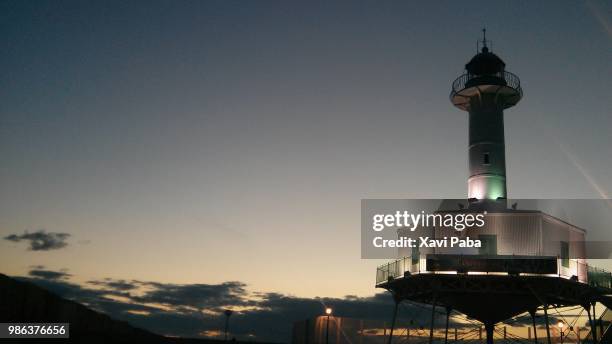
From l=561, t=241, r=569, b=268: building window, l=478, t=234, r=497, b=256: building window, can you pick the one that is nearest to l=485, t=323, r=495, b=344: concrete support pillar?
l=478, t=234, r=497, b=256: building window

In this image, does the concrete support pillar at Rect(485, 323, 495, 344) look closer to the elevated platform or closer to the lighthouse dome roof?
the elevated platform

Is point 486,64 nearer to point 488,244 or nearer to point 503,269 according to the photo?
point 488,244

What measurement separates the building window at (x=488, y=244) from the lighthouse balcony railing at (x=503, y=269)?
825 millimetres

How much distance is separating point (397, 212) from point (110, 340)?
26.5m

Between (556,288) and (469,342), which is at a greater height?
(556,288)

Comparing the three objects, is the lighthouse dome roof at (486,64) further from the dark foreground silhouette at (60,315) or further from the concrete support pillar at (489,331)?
the dark foreground silhouette at (60,315)

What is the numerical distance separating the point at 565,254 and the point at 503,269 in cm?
674

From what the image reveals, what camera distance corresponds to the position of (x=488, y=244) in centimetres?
4997

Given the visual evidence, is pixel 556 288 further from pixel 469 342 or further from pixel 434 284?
pixel 469 342

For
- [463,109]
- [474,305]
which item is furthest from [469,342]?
[463,109]

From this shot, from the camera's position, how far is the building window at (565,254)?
49.4 m

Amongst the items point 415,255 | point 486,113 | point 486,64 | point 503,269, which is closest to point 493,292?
point 503,269

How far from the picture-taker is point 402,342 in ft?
210

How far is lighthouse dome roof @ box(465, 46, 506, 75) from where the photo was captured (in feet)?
189
